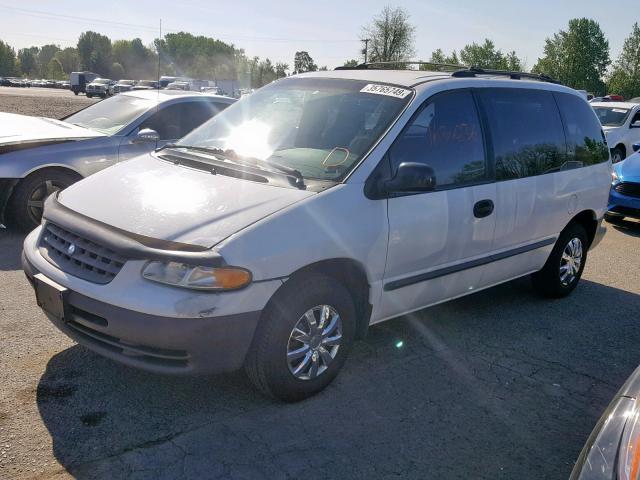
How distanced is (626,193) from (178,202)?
24.7 ft

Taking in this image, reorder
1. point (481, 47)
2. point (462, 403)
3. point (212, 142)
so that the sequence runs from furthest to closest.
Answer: point (481, 47)
point (212, 142)
point (462, 403)

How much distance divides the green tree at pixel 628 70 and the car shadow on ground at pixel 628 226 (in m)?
65.8

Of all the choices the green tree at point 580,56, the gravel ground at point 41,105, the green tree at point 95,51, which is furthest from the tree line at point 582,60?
the green tree at point 95,51

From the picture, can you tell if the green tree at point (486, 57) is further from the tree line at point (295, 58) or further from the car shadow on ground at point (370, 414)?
the car shadow on ground at point (370, 414)

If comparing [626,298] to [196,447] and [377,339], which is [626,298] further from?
[196,447]

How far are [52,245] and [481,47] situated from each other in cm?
7877

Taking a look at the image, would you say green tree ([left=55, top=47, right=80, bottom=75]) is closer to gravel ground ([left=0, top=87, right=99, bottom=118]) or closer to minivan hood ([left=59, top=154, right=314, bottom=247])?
gravel ground ([left=0, top=87, right=99, bottom=118])

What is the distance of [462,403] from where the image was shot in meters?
3.55

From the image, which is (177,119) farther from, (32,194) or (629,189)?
(629,189)

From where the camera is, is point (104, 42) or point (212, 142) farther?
point (104, 42)

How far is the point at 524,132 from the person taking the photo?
15.4ft

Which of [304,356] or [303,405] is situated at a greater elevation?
[304,356]

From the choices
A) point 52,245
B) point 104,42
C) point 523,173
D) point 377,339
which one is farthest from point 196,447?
point 104,42

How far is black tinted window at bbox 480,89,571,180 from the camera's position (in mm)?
4434
